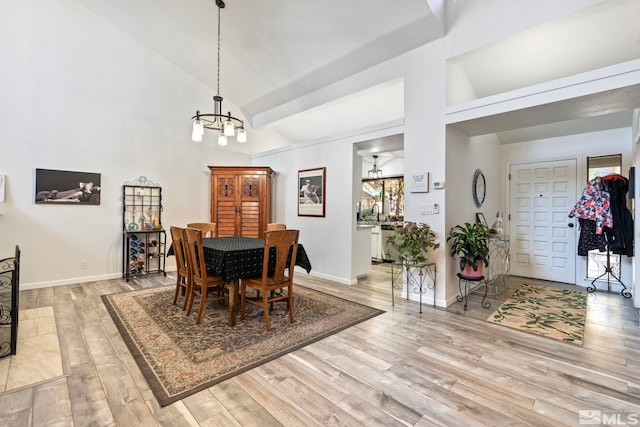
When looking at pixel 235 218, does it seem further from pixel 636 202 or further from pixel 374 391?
pixel 636 202

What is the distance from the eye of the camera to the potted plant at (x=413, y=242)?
3467 mm

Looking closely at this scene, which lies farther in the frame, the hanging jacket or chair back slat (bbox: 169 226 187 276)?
the hanging jacket

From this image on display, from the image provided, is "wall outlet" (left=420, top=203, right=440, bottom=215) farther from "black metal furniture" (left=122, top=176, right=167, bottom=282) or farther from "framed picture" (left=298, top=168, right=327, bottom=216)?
"black metal furniture" (left=122, top=176, right=167, bottom=282)

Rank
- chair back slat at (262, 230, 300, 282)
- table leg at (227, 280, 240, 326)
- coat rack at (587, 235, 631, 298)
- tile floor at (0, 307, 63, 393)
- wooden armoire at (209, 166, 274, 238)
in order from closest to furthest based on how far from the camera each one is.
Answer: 1. tile floor at (0, 307, 63, 393)
2. chair back slat at (262, 230, 300, 282)
3. table leg at (227, 280, 240, 326)
4. coat rack at (587, 235, 631, 298)
5. wooden armoire at (209, 166, 274, 238)

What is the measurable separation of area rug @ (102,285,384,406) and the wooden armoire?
1.94 meters

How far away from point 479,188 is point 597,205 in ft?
5.01

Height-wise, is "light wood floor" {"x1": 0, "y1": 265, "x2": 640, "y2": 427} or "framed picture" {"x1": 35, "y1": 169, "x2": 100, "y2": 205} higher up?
"framed picture" {"x1": 35, "y1": 169, "x2": 100, "y2": 205}

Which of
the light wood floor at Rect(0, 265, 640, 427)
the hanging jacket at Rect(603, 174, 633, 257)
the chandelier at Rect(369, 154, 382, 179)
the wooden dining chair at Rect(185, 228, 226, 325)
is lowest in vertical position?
the light wood floor at Rect(0, 265, 640, 427)

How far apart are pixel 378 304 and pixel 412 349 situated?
3.92 ft

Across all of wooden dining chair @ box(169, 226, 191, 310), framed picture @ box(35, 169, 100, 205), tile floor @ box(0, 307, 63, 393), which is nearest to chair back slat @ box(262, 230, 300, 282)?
wooden dining chair @ box(169, 226, 191, 310)

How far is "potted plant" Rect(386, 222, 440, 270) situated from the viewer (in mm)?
3467

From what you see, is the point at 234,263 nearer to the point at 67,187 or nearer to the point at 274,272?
the point at 274,272

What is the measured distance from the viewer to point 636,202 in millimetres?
3561

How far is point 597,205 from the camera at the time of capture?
421cm
